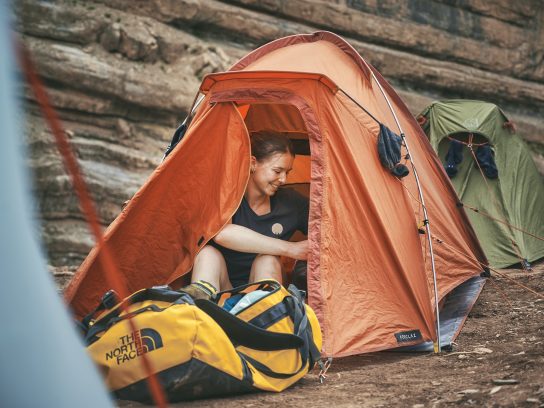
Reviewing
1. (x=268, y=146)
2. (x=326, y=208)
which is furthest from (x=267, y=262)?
(x=268, y=146)

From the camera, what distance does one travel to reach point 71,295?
5.07 meters

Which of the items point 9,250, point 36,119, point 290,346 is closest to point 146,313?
point 290,346

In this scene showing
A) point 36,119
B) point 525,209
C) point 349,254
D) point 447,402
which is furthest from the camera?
point 36,119

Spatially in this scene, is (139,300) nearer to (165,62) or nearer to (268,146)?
(268,146)

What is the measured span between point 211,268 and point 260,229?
51 centimetres

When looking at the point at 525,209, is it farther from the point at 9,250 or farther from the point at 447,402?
the point at 9,250

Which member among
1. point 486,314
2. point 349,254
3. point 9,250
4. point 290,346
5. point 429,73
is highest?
point 429,73

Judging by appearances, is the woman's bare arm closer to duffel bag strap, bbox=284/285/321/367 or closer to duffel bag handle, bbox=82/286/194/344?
duffel bag strap, bbox=284/285/321/367

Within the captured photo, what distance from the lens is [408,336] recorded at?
15.6 ft

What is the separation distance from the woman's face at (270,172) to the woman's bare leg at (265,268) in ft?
1.69

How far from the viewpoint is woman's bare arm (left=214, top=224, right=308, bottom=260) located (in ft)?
15.8

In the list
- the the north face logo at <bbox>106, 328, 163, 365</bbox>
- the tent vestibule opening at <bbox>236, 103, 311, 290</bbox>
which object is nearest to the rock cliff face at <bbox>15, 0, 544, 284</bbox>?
the tent vestibule opening at <bbox>236, 103, 311, 290</bbox>

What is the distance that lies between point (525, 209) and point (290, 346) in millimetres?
6020

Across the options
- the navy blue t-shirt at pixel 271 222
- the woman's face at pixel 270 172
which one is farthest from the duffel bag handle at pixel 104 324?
the woman's face at pixel 270 172
